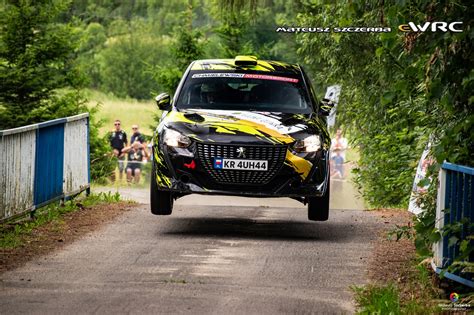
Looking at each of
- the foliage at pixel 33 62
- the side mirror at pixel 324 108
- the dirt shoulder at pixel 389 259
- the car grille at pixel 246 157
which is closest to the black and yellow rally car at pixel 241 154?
the car grille at pixel 246 157

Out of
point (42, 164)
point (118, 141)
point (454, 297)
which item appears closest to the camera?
point (454, 297)

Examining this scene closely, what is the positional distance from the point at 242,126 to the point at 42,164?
10.1ft

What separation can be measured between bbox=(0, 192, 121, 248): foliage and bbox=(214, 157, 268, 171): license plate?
2.20 meters

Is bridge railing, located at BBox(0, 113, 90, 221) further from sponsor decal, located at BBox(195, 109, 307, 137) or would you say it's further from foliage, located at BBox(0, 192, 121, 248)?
sponsor decal, located at BBox(195, 109, 307, 137)

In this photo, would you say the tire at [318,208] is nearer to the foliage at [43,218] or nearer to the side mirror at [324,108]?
the side mirror at [324,108]

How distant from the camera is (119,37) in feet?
277

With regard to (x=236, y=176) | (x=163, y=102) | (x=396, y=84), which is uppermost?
(x=396, y=84)

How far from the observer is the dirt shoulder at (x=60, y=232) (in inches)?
453

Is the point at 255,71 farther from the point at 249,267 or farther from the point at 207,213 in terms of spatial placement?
the point at 249,267

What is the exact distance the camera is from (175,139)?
12688mm

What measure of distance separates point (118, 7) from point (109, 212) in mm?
80413

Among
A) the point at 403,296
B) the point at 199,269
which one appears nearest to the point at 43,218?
the point at 199,269

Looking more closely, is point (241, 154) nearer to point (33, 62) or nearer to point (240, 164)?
point (240, 164)

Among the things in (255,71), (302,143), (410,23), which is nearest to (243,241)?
(302,143)
